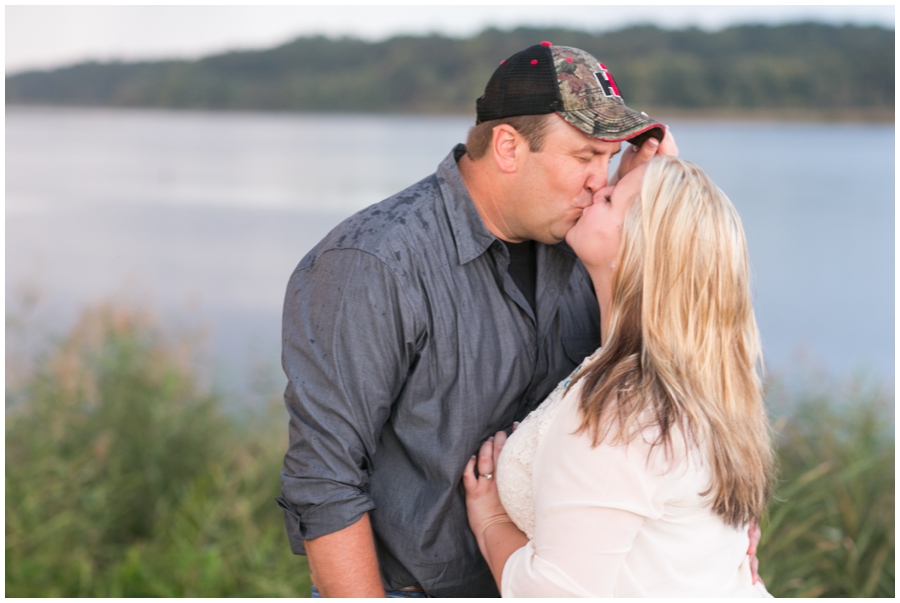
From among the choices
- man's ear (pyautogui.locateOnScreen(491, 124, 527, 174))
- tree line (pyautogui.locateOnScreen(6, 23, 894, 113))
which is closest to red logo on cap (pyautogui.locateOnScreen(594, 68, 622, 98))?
man's ear (pyautogui.locateOnScreen(491, 124, 527, 174))

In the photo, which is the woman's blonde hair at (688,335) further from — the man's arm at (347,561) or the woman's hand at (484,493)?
the man's arm at (347,561)

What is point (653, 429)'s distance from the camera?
1507 mm

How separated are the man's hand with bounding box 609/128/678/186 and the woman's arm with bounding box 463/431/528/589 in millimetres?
Result: 718

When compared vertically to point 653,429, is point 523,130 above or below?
above

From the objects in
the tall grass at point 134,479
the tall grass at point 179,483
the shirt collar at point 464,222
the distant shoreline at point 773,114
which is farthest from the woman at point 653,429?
the distant shoreline at point 773,114

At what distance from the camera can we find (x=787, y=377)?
471 cm

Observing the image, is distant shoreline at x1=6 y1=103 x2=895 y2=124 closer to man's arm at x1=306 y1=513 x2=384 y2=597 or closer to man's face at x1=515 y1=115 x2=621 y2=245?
man's face at x1=515 y1=115 x2=621 y2=245

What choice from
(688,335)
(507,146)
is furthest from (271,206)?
(688,335)

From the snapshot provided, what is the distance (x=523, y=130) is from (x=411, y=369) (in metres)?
0.64

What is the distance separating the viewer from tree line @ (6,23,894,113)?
262 inches

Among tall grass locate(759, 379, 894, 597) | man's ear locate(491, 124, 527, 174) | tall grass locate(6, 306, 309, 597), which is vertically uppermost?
man's ear locate(491, 124, 527, 174)

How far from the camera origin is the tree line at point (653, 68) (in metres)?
6.65

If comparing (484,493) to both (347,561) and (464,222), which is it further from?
(464,222)

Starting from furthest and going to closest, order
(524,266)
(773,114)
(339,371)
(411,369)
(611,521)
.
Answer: (773,114)
(524,266)
(411,369)
(339,371)
(611,521)
